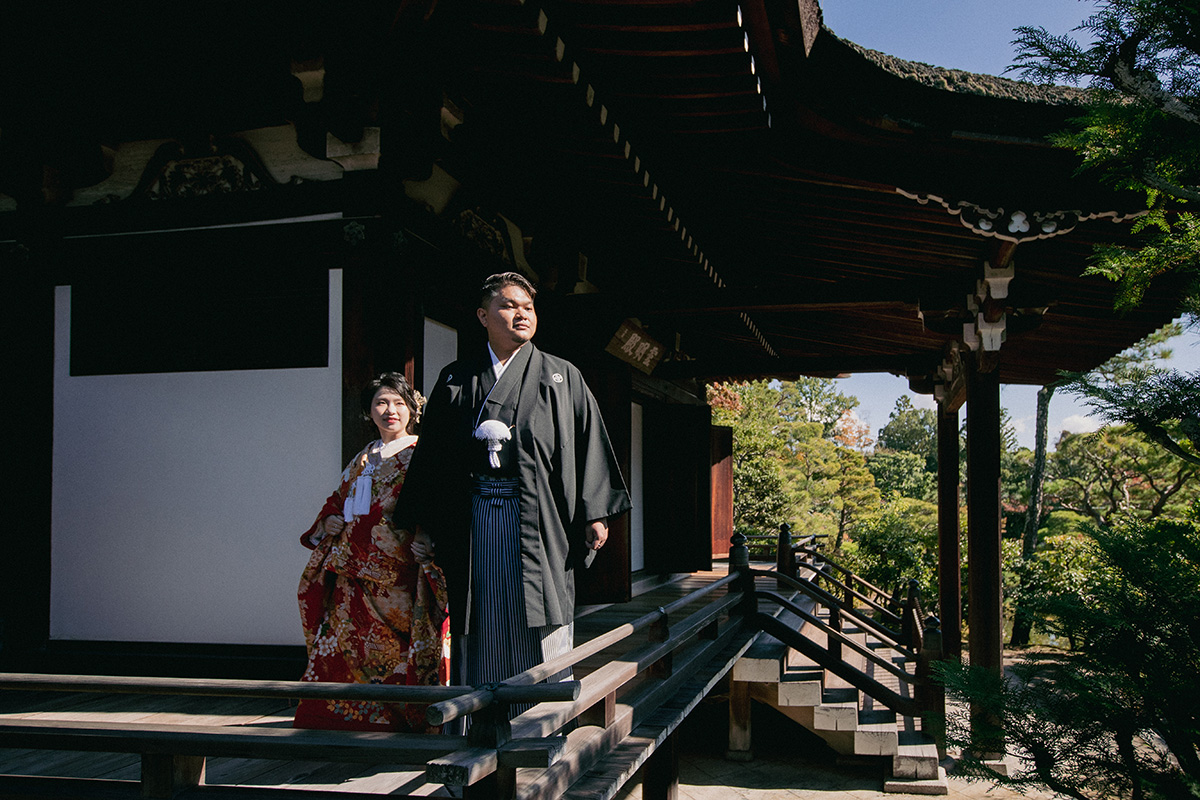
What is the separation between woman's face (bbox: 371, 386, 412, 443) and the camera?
321 centimetres

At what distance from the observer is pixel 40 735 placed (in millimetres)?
2309

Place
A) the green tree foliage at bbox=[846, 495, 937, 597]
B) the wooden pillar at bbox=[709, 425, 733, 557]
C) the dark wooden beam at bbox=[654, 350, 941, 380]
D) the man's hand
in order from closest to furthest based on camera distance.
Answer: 1. the man's hand
2. the dark wooden beam at bbox=[654, 350, 941, 380]
3. the wooden pillar at bbox=[709, 425, 733, 557]
4. the green tree foliage at bbox=[846, 495, 937, 597]

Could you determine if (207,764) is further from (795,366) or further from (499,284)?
(795,366)

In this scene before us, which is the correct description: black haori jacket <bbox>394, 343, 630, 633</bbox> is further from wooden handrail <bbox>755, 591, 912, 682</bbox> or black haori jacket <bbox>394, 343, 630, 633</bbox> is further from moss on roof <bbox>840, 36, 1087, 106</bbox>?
wooden handrail <bbox>755, 591, 912, 682</bbox>

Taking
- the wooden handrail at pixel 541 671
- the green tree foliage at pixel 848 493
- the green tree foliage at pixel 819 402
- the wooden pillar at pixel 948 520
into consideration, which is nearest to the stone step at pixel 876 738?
the wooden pillar at pixel 948 520

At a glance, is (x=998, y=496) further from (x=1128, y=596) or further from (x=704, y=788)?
(x=1128, y=596)

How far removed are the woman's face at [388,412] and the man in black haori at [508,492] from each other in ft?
1.34

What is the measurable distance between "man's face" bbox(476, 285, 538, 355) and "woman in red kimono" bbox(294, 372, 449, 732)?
62cm

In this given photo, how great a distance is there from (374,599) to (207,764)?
887mm

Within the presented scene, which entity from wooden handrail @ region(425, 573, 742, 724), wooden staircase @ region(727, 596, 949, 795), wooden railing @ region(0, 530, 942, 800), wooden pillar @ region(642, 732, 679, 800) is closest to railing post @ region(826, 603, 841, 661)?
wooden staircase @ region(727, 596, 949, 795)

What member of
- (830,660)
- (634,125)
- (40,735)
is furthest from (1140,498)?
(40,735)

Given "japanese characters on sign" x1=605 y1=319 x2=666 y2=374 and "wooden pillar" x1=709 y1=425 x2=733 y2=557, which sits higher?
"japanese characters on sign" x1=605 y1=319 x2=666 y2=374

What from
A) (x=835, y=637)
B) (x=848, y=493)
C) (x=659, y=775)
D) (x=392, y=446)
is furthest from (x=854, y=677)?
(x=848, y=493)

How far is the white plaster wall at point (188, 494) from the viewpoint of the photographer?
4.15 m
